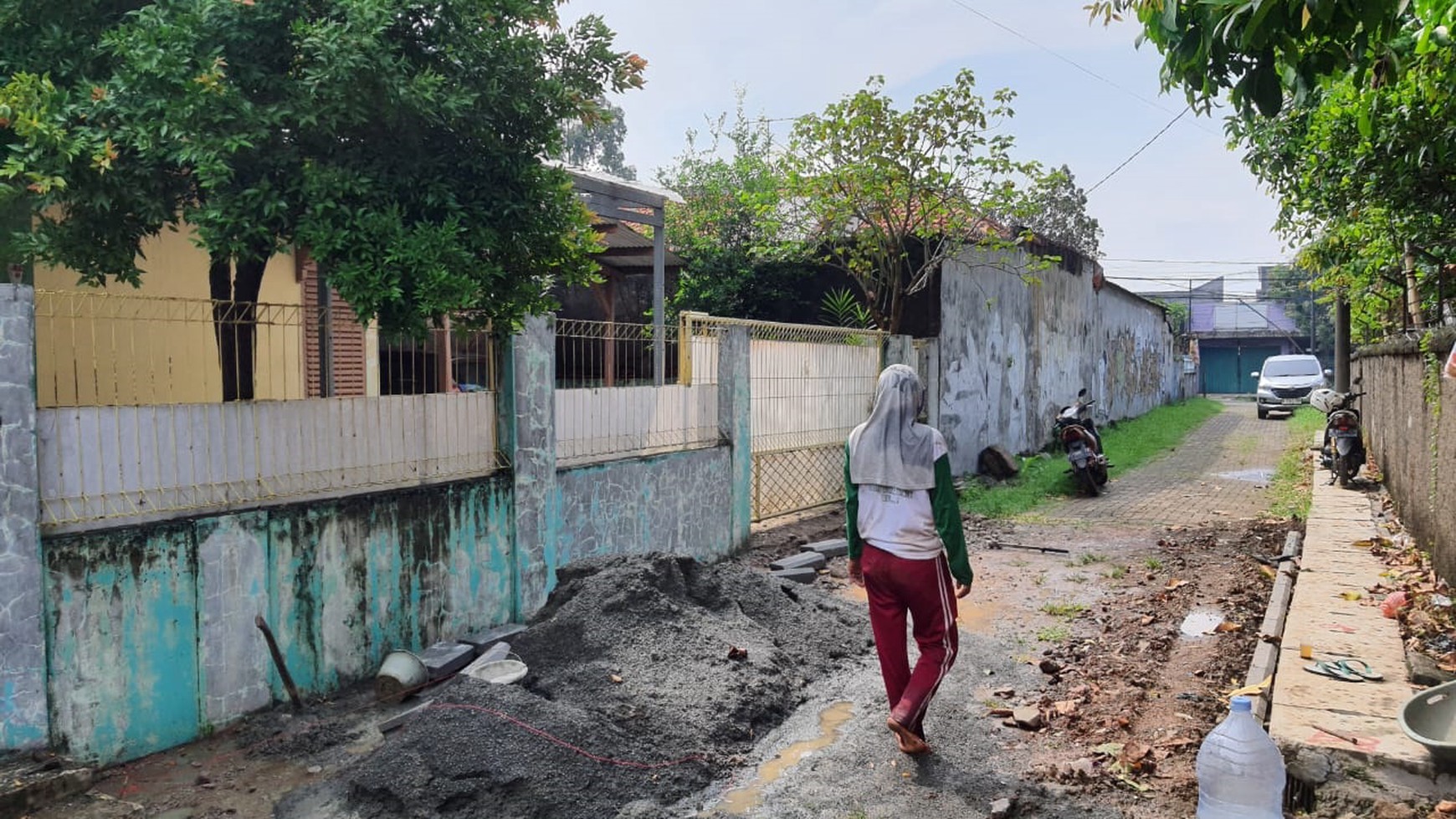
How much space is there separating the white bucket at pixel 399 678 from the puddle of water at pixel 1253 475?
12432mm

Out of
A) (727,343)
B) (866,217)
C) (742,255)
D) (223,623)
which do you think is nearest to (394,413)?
(223,623)

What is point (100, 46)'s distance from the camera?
4.25 metres

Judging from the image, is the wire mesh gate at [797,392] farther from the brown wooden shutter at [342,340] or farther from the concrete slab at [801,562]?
the brown wooden shutter at [342,340]

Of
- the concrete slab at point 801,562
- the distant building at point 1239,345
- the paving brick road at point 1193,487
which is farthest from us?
the distant building at point 1239,345

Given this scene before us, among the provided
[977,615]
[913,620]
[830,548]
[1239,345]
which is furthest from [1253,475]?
[1239,345]

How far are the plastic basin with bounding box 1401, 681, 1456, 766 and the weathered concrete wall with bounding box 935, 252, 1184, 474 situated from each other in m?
9.47

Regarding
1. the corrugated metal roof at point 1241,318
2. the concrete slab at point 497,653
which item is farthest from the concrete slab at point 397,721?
the corrugated metal roof at point 1241,318

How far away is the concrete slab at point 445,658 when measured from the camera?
5402 mm

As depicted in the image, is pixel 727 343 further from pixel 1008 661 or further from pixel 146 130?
pixel 146 130

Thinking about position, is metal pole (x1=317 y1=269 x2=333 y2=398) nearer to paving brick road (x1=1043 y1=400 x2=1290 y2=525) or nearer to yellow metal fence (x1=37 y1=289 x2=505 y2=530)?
yellow metal fence (x1=37 y1=289 x2=505 y2=530)

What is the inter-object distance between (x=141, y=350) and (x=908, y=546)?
367cm

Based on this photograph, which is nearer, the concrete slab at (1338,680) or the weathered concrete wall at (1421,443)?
the concrete slab at (1338,680)

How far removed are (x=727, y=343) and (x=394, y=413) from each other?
390 cm

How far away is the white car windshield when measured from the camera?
2672 centimetres
